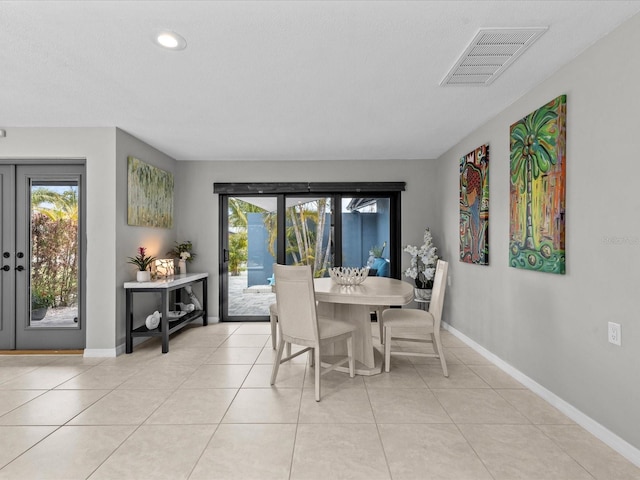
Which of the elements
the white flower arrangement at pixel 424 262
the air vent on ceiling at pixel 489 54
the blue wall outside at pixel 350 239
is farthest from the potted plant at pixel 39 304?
the air vent on ceiling at pixel 489 54

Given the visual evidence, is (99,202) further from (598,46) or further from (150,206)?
(598,46)

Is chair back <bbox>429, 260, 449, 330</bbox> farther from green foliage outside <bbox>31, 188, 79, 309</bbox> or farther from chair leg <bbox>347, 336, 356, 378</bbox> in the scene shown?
green foliage outside <bbox>31, 188, 79, 309</bbox>

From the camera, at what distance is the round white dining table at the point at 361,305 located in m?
2.75

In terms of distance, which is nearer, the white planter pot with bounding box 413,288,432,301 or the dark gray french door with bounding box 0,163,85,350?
the dark gray french door with bounding box 0,163,85,350

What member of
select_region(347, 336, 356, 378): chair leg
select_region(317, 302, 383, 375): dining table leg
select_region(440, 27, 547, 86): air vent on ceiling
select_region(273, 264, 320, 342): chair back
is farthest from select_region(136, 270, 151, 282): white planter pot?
select_region(440, 27, 547, 86): air vent on ceiling

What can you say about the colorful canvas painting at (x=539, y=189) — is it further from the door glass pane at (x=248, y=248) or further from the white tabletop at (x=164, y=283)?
the white tabletop at (x=164, y=283)

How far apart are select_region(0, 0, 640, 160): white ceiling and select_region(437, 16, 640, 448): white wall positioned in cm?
21

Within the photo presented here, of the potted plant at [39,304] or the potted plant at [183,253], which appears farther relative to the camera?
the potted plant at [183,253]

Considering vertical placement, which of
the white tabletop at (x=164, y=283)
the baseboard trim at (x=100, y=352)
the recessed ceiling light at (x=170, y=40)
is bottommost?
the baseboard trim at (x=100, y=352)

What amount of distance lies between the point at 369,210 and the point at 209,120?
268 cm

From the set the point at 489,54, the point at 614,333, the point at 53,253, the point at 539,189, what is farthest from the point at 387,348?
the point at 53,253

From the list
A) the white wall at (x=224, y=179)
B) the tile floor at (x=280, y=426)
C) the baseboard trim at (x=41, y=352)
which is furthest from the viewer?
the white wall at (x=224, y=179)

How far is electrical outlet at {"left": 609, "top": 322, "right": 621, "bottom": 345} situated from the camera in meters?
1.97

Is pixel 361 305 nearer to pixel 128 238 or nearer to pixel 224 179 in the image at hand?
pixel 128 238
